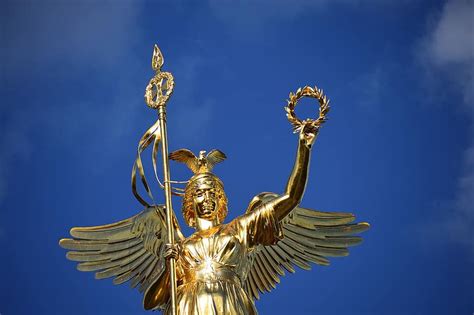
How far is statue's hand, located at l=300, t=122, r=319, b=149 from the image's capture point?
47.6ft

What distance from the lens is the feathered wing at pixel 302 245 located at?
15297mm

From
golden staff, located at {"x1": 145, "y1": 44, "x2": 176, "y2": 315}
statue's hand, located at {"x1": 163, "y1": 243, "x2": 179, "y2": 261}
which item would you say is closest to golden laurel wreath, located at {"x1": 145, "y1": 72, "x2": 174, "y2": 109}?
golden staff, located at {"x1": 145, "y1": 44, "x2": 176, "y2": 315}

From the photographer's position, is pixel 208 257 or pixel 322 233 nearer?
pixel 208 257

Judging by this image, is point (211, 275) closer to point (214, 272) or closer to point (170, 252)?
point (214, 272)

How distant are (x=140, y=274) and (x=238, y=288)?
4.37 feet

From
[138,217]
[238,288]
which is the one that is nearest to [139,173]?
[138,217]

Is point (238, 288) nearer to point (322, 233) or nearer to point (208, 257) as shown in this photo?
point (208, 257)

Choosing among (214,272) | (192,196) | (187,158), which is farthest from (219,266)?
(187,158)

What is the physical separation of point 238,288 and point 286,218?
1.34 meters

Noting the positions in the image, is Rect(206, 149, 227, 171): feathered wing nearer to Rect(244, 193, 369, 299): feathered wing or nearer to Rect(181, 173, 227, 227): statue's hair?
Rect(181, 173, 227, 227): statue's hair

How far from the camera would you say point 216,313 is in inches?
550

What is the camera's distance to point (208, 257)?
14.4m

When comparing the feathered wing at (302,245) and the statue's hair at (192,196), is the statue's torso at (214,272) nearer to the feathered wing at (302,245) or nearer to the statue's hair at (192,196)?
the statue's hair at (192,196)

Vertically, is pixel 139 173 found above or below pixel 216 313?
above
